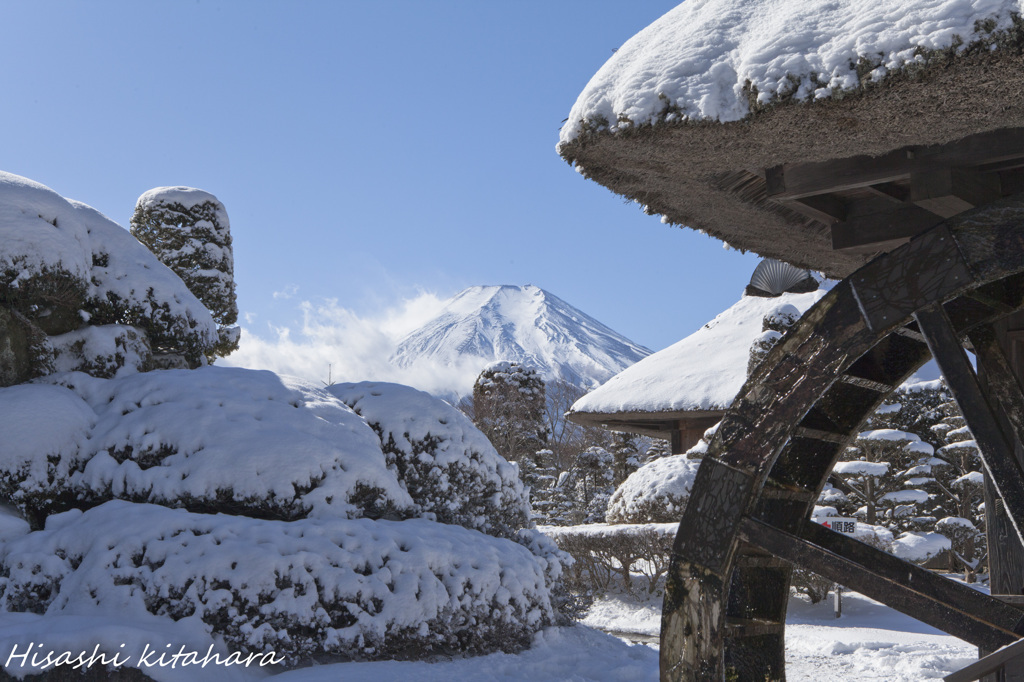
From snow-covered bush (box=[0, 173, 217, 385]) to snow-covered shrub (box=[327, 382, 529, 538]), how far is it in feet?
6.81

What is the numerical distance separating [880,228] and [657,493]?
7324 mm

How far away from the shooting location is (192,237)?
14.4 meters

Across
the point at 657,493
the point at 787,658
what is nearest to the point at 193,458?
the point at 787,658

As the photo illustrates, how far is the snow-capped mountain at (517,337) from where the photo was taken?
120812 millimetres

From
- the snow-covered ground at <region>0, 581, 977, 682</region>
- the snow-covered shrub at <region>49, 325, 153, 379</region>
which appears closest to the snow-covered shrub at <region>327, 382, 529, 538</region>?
the snow-covered ground at <region>0, 581, 977, 682</region>

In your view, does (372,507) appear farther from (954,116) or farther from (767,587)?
(954,116)

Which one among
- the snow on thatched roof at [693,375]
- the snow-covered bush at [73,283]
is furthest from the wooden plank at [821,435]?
the snow on thatched roof at [693,375]

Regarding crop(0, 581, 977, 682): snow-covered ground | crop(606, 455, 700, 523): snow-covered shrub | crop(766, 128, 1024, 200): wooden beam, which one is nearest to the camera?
crop(766, 128, 1024, 200): wooden beam

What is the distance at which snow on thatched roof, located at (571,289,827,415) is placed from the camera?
44.3ft

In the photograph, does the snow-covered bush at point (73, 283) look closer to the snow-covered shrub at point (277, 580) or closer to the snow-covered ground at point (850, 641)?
the snow-covered shrub at point (277, 580)

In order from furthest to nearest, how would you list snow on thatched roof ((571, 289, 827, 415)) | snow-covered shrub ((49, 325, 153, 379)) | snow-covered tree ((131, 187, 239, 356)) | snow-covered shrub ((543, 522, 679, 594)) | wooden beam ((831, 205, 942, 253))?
snow-covered tree ((131, 187, 239, 356)) < snow on thatched roof ((571, 289, 827, 415)) < snow-covered shrub ((543, 522, 679, 594)) < snow-covered shrub ((49, 325, 153, 379)) < wooden beam ((831, 205, 942, 253))

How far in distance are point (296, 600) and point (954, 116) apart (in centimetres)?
406

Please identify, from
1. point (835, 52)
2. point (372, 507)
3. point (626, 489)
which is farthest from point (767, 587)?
point (626, 489)

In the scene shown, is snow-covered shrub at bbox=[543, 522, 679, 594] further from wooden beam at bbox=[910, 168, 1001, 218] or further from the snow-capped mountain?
the snow-capped mountain
